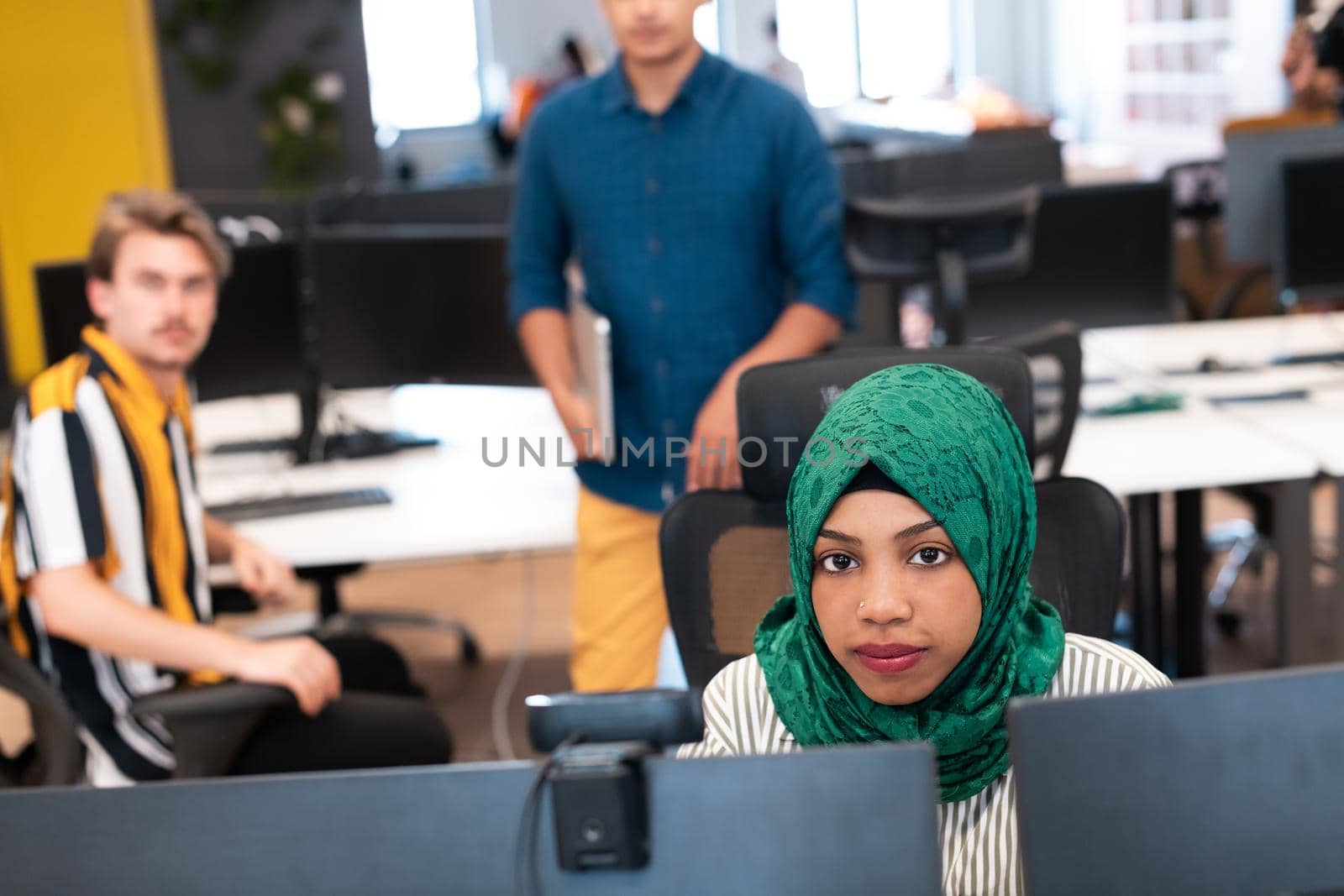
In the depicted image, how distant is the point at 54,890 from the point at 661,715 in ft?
1.08

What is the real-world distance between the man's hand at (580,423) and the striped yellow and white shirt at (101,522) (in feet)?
1.93

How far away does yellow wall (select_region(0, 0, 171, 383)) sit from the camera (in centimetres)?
694

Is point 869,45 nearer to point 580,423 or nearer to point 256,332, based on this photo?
point 256,332

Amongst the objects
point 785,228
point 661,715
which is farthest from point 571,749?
point 785,228

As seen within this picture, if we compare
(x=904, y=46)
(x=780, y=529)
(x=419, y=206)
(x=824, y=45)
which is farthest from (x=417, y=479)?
(x=904, y=46)

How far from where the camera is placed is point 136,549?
212 cm

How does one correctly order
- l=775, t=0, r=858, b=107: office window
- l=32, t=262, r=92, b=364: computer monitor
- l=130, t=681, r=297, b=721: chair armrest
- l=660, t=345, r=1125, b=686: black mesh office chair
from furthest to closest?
l=775, t=0, r=858, b=107: office window, l=32, t=262, r=92, b=364: computer monitor, l=130, t=681, r=297, b=721: chair armrest, l=660, t=345, r=1125, b=686: black mesh office chair

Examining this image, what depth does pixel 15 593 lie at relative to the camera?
82.9 inches

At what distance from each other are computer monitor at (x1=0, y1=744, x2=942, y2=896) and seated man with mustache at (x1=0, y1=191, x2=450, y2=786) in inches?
51.7

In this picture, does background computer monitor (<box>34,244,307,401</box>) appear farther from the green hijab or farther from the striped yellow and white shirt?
the green hijab

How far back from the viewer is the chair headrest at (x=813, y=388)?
65.2 inches

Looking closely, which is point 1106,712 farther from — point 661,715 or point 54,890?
point 54,890

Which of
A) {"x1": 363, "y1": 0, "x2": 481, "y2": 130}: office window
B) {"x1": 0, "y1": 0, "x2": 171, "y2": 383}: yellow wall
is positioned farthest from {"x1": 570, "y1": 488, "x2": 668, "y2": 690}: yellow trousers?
{"x1": 363, "y1": 0, "x2": 481, "y2": 130}: office window

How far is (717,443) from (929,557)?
1.00m
